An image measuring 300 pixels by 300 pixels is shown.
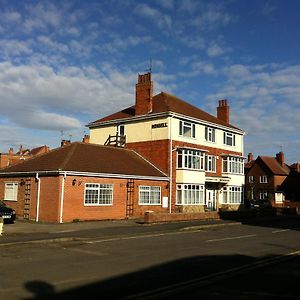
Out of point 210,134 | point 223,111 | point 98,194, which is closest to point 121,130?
point 210,134

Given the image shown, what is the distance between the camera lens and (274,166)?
3009 inches

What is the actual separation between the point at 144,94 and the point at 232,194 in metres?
13.6

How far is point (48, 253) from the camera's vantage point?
13.6 m

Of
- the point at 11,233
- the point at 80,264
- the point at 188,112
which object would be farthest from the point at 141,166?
the point at 80,264

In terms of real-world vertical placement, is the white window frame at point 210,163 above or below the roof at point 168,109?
below

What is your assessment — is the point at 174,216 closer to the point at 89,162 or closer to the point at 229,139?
the point at 89,162

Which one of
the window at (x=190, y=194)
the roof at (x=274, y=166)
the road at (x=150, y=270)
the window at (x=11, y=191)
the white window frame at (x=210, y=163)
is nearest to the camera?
the road at (x=150, y=270)

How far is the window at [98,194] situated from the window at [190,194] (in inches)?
317

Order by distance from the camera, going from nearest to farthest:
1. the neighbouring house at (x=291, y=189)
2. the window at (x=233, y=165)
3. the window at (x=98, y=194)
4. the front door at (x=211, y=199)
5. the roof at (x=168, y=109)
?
the window at (x=98, y=194) → the roof at (x=168, y=109) → the front door at (x=211, y=199) → the window at (x=233, y=165) → the neighbouring house at (x=291, y=189)

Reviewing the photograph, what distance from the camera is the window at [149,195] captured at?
32750 mm

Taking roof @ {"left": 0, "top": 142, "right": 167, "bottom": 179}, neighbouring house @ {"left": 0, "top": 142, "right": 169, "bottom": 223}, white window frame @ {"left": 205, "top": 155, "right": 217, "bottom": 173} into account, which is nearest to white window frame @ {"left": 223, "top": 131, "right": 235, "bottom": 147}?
white window frame @ {"left": 205, "top": 155, "right": 217, "bottom": 173}

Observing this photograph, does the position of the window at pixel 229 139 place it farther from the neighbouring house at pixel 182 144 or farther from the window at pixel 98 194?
the window at pixel 98 194

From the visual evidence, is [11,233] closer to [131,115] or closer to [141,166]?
[141,166]

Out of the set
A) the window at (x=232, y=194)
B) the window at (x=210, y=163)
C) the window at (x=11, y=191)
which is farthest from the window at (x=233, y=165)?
the window at (x=11, y=191)
